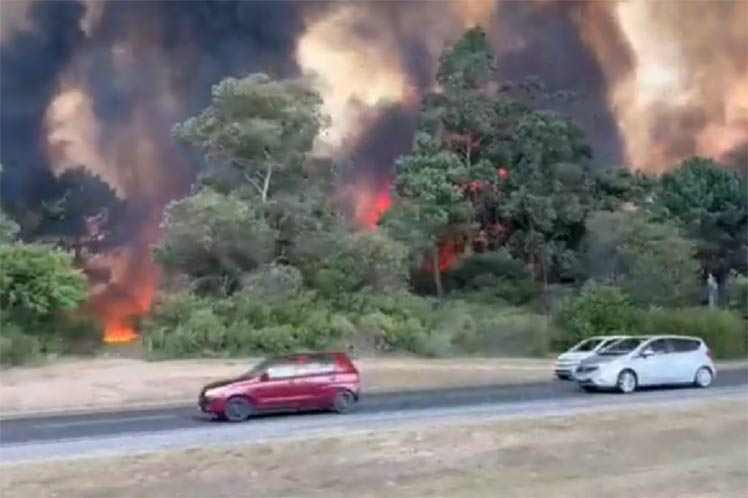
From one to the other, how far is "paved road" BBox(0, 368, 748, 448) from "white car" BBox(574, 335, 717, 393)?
51 centimetres

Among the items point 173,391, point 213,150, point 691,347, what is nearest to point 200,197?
point 213,150

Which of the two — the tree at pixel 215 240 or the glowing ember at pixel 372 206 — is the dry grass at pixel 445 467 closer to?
the tree at pixel 215 240

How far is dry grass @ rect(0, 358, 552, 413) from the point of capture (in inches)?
1070

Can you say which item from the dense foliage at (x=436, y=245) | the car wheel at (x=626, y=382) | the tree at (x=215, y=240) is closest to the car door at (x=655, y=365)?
the car wheel at (x=626, y=382)

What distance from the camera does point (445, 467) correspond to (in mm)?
16719

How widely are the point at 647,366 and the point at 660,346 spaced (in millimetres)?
713

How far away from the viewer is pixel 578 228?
167 feet

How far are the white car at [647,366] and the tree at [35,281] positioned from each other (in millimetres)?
15296

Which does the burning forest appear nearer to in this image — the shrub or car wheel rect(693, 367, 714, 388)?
the shrub

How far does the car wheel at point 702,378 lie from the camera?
1075 inches

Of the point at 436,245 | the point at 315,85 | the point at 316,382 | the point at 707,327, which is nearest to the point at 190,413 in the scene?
the point at 316,382

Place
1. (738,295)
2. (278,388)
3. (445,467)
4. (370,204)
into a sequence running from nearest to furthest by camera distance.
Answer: (445,467) < (278,388) < (370,204) < (738,295)

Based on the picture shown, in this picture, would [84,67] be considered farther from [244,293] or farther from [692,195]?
[692,195]

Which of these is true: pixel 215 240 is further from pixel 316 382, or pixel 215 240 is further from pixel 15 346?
pixel 316 382
